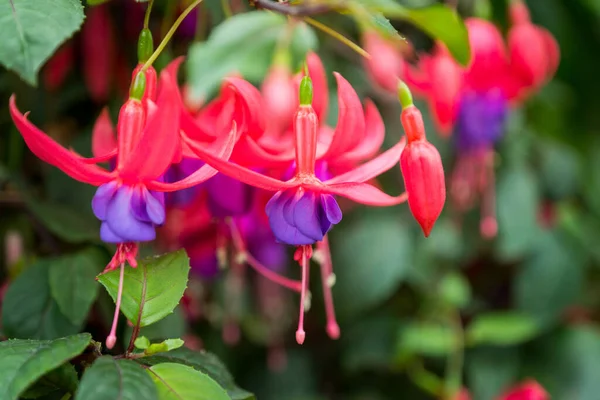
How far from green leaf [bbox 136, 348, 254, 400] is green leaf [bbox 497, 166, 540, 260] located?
2.50 feet

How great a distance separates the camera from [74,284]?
0.64 m

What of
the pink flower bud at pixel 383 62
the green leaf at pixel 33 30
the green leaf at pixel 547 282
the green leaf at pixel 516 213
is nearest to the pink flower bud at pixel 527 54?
the pink flower bud at pixel 383 62

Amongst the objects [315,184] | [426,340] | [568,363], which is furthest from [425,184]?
[568,363]

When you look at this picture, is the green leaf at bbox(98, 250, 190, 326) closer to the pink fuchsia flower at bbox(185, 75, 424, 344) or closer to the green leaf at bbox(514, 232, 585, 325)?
the pink fuchsia flower at bbox(185, 75, 424, 344)

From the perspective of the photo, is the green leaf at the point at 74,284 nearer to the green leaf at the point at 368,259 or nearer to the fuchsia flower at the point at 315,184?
the fuchsia flower at the point at 315,184

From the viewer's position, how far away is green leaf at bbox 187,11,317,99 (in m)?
0.41

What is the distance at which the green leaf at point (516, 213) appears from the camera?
1222mm

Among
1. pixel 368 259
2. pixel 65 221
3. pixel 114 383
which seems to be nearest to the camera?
pixel 114 383

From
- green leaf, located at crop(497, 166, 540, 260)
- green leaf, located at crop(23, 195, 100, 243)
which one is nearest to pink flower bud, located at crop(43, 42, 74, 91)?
green leaf, located at crop(23, 195, 100, 243)

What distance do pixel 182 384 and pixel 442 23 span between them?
0.29 meters

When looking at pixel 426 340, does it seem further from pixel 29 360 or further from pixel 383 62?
pixel 29 360

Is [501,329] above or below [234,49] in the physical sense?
below

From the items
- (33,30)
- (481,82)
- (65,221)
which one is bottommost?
(65,221)

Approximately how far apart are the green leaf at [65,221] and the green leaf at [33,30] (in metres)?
0.32
